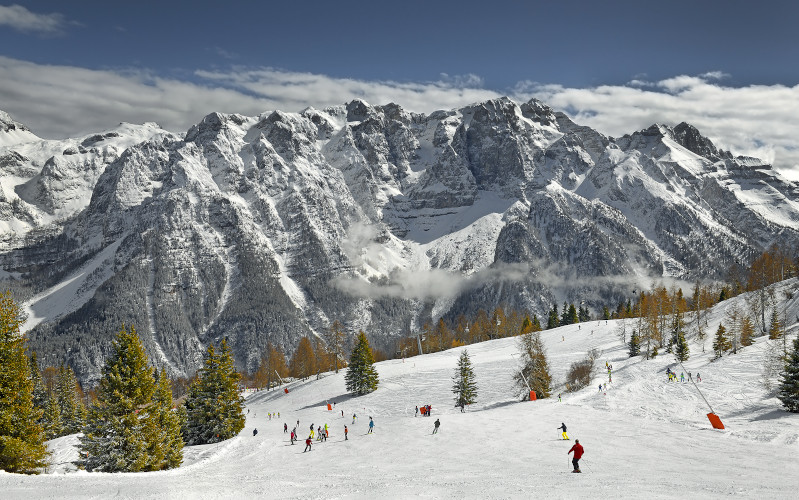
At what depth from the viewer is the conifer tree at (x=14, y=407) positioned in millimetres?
26797

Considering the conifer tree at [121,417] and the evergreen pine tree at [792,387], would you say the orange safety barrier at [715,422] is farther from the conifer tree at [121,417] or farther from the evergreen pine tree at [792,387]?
the conifer tree at [121,417]

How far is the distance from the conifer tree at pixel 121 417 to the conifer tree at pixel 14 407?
4376 millimetres

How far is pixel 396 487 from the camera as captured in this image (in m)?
27.4

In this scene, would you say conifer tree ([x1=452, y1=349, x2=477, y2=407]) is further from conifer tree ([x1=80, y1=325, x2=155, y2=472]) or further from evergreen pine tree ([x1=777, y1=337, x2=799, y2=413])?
conifer tree ([x1=80, y1=325, x2=155, y2=472])

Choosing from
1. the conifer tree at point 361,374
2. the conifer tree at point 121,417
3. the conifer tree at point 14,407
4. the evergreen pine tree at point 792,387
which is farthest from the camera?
the conifer tree at point 361,374

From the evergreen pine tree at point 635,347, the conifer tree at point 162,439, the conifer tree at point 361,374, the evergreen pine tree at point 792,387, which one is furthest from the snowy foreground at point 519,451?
the evergreen pine tree at point 635,347

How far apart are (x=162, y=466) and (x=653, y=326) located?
272ft

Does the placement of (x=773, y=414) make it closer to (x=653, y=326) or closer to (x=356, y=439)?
(x=356, y=439)

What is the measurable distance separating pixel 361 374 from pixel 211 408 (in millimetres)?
36997

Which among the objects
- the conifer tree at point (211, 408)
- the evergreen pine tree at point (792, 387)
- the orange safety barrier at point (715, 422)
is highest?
the conifer tree at point (211, 408)

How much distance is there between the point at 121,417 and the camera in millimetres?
33438

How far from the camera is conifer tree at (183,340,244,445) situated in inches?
1988

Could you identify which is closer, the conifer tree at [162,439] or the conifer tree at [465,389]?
the conifer tree at [162,439]

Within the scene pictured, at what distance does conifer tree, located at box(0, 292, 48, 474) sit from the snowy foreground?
71.6 inches
